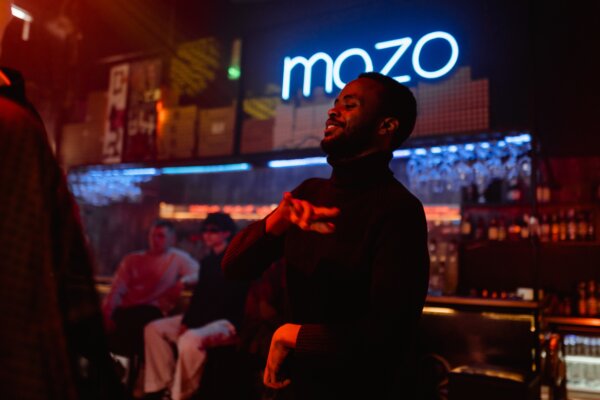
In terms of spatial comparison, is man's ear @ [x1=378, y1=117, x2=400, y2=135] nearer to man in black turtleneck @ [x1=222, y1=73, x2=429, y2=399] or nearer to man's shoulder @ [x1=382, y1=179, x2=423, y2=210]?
man in black turtleneck @ [x1=222, y1=73, x2=429, y2=399]

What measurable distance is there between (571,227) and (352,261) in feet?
20.0

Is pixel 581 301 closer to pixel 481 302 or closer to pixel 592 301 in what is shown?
pixel 592 301

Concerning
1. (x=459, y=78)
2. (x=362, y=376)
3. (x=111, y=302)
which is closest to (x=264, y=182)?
(x=111, y=302)

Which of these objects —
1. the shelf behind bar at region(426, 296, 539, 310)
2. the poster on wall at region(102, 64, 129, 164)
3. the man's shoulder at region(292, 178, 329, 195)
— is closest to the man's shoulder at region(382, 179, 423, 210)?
the man's shoulder at region(292, 178, 329, 195)

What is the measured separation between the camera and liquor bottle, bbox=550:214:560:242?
6.52 meters

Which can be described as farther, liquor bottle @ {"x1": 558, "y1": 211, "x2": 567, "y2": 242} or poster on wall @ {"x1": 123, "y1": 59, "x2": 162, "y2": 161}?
poster on wall @ {"x1": 123, "y1": 59, "x2": 162, "y2": 161}

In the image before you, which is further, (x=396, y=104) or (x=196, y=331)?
(x=196, y=331)

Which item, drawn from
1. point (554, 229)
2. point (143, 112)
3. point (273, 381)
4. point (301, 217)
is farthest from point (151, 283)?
point (554, 229)

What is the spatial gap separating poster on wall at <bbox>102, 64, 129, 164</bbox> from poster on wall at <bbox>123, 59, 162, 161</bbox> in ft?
0.38

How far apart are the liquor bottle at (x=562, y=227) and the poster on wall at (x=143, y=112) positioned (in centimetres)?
573

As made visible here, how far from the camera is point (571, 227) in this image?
6438 mm

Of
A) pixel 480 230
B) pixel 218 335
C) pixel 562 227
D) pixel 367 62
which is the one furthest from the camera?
pixel 480 230

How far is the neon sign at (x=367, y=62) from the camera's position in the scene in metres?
5.26

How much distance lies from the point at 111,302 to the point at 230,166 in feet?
7.57
